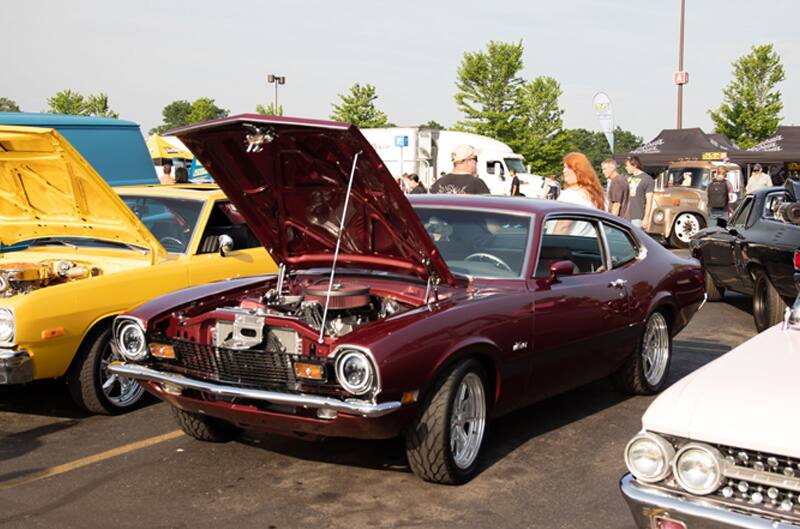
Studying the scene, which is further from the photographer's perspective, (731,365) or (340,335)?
(340,335)

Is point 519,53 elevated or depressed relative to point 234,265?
elevated

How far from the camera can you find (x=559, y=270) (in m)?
5.43

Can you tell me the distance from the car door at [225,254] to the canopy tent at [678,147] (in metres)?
24.3

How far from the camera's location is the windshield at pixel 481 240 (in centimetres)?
546

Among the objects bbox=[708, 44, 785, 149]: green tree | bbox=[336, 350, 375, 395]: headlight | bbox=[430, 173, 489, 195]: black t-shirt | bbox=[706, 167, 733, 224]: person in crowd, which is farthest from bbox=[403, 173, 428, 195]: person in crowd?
bbox=[708, 44, 785, 149]: green tree

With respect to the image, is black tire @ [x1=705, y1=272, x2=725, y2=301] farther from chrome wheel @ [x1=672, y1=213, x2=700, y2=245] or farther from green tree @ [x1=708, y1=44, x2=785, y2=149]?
green tree @ [x1=708, y1=44, x2=785, y2=149]

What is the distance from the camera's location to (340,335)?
4.70 metres

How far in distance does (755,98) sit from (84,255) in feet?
149

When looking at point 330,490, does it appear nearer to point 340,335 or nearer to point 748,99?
point 340,335

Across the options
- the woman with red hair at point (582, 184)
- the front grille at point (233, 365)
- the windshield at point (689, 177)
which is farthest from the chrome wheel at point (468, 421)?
the windshield at point (689, 177)

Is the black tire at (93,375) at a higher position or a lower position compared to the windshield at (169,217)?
lower

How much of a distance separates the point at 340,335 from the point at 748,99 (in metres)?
46.7

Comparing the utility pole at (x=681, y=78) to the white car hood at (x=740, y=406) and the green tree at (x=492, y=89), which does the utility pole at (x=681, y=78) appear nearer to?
the green tree at (x=492, y=89)

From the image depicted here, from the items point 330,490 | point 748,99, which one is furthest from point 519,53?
point 330,490
